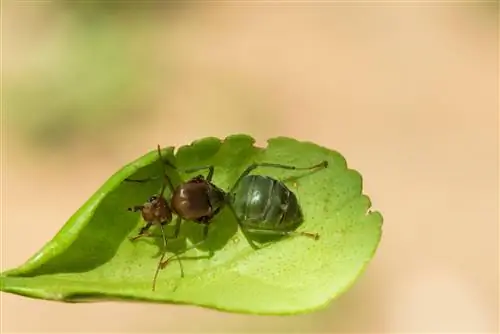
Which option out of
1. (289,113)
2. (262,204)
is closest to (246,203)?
(262,204)

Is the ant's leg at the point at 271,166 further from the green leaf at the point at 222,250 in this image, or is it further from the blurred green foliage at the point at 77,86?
the blurred green foliage at the point at 77,86

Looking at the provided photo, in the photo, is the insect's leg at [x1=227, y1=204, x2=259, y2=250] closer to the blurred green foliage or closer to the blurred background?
the blurred background

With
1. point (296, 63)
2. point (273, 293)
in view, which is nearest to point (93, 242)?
point (273, 293)

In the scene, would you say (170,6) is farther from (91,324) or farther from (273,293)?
(273,293)

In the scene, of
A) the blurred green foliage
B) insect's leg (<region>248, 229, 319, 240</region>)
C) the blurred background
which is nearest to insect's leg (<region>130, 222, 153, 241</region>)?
insect's leg (<region>248, 229, 319, 240</region>)

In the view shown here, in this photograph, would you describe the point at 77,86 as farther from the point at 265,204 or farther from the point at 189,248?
the point at 189,248

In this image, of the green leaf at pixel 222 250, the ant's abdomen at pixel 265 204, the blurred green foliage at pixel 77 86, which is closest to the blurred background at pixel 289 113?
the blurred green foliage at pixel 77 86
